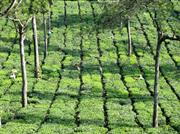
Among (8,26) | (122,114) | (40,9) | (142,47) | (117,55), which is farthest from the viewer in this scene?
(8,26)

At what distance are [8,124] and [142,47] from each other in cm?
3108

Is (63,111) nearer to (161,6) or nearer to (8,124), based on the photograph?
(8,124)

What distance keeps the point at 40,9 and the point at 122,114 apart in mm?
15703

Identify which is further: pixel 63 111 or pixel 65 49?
pixel 65 49

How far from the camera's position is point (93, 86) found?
48625 mm

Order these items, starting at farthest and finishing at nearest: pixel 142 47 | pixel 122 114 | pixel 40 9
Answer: pixel 142 47 < pixel 40 9 < pixel 122 114

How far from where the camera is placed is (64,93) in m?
46.2

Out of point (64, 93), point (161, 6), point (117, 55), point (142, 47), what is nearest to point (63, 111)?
point (64, 93)

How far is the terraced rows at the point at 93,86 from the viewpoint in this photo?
3853cm

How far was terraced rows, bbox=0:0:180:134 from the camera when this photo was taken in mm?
38531

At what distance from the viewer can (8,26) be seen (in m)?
72.6

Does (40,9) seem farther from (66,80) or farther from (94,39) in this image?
(94,39)

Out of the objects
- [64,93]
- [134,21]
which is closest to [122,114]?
[64,93]

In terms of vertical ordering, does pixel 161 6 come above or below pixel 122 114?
above
